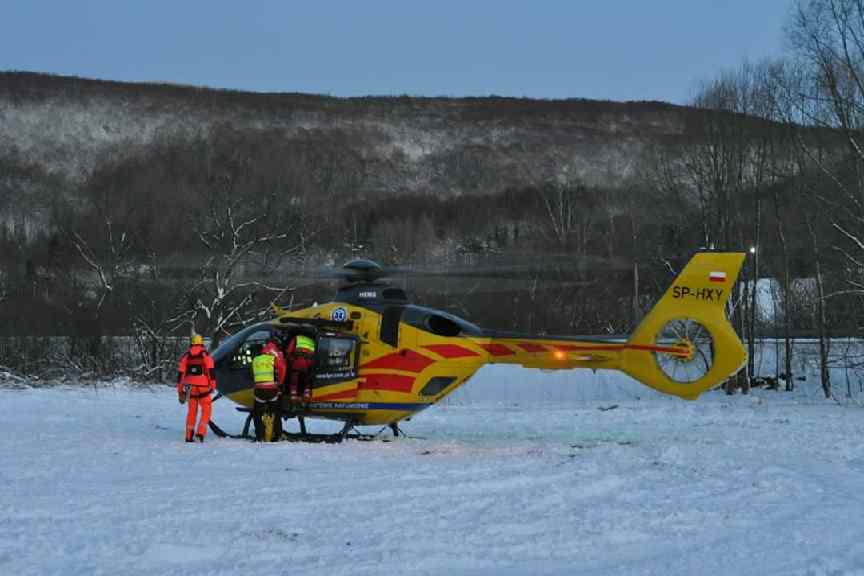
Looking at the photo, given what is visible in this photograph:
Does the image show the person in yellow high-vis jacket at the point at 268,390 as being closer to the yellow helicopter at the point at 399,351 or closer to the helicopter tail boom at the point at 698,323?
the yellow helicopter at the point at 399,351

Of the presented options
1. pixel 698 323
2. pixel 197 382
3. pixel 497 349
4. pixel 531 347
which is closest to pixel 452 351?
pixel 497 349

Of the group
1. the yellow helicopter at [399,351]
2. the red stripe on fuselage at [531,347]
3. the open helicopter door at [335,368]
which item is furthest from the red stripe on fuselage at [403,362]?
the red stripe on fuselage at [531,347]

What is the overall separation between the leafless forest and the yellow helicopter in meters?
0.80

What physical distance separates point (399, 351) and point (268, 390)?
215 cm

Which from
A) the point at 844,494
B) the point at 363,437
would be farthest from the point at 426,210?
the point at 844,494

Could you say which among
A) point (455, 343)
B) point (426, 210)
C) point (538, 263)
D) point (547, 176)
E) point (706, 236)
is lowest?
point (455, 343)

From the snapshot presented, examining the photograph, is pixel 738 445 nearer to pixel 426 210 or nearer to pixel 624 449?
pixel 624 449

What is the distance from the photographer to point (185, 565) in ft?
17.8

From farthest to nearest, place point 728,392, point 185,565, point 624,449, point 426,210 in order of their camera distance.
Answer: point 426,210 < point 728,392 < point 624,449 < point 185,565

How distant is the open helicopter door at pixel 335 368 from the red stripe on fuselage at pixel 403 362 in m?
0.37

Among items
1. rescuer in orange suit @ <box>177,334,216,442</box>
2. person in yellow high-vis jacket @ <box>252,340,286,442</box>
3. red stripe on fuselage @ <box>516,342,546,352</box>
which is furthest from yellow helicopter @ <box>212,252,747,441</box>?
rescuer in orange suit @ <box>177,334,216,442</box>

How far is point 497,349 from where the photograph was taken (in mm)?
12562

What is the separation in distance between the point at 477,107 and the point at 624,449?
264ft

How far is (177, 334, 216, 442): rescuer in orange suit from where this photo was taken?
1262 cm
